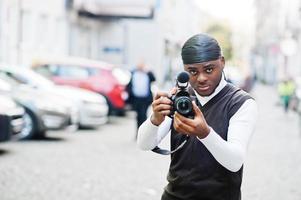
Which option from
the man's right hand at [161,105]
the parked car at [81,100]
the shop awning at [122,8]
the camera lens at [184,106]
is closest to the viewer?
the camera lens at [184,106]

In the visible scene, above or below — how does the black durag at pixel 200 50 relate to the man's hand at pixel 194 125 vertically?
above

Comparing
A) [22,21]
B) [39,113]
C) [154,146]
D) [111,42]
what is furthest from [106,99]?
[111,42]

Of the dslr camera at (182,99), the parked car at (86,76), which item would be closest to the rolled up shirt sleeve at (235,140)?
the dslr camera at (182,99)

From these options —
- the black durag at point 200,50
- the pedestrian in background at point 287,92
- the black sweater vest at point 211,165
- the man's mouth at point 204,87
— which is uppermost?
the black durag at point 200,50

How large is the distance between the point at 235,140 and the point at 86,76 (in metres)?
16.7

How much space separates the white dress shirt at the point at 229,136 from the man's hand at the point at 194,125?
36mm

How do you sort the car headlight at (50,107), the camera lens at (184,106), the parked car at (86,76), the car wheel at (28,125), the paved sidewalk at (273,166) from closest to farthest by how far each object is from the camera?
1. the camera lens at (184,106)
2. the paved sidewalk at (273,166)
3. the car wheel at (28,125)
4. the car headlight at (50,107)
5. the parked car at (86,76)

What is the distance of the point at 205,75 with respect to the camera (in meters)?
2.95

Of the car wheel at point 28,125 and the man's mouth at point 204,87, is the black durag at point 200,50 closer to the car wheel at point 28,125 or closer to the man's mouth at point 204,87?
the man's mouth at point 204,87

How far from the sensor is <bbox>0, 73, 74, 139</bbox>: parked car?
14.0 meters

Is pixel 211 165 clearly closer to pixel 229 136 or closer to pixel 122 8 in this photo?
pixel 229 136

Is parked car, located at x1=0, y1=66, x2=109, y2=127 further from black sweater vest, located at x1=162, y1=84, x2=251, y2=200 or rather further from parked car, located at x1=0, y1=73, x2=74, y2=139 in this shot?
black sweater vest, located at x1=162, y1=84, x2=251, y2=200

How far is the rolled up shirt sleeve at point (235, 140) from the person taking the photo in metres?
2.78

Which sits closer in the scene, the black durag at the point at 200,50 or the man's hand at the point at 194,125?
the man's hand at the point at 194,125
